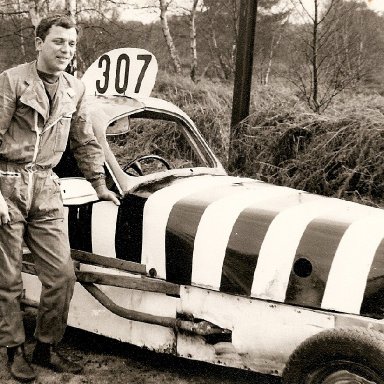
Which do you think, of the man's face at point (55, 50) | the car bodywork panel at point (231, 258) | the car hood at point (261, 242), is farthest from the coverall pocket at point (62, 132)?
the car hood at point (261, 242)

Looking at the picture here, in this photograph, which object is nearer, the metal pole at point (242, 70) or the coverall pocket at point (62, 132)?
the coverall pocket at point (62, 132)

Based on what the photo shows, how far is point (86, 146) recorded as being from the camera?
144 inches

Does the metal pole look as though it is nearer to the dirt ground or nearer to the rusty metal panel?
the dirt ground

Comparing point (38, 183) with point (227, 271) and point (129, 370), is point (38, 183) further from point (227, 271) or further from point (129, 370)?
point (129, 370)

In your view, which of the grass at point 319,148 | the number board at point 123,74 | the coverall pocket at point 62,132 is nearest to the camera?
the coverall pocket at point 62,132

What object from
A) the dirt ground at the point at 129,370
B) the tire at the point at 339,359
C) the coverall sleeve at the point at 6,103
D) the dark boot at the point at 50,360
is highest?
the coverall sleeve at the point at 6,103

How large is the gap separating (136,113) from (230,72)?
20.4 metres

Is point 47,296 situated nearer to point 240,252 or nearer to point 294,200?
point 240,252

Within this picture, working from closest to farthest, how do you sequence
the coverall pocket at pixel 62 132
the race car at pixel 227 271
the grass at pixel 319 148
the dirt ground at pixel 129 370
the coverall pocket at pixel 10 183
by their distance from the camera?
the race car at pixel 227 271
the coverall pocket at pixel 10 183
the coverall pocket at pixel 62 132
the dirt ground at pixel 129 370
the grass at pixel 319 148

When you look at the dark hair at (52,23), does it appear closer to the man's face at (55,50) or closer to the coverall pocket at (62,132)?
the man's face at (55,50)

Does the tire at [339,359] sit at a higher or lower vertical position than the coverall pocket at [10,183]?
lower

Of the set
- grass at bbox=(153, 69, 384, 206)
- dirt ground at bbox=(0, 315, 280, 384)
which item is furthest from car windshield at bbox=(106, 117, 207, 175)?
dirt ground at bbox=(0, 315, 280, 384)

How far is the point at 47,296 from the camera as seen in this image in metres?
3.43

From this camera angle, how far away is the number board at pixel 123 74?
437 centimetres
